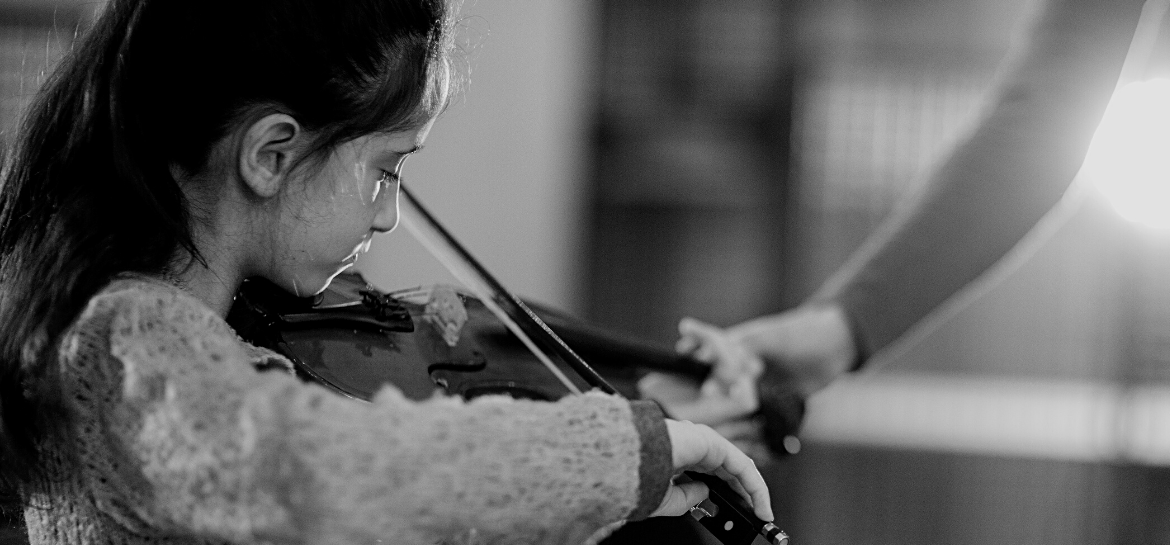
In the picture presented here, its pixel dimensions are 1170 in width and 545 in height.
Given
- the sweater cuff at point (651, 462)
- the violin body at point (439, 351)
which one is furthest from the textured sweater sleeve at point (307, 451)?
the violin body at point (439, 351)

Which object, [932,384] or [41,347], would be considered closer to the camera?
[41,347]

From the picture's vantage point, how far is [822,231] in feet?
Answer: 8.92

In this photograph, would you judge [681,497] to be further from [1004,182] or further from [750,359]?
[1004,182]

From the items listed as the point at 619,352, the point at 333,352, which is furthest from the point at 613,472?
the point at 619,352

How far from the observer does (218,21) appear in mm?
659

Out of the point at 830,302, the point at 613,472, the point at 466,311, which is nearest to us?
the point at 613,472

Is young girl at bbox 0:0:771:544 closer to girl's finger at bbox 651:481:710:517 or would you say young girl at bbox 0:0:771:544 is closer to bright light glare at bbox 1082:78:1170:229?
girl's finger at bbox 651:481:710:517

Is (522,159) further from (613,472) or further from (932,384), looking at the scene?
(613,472)

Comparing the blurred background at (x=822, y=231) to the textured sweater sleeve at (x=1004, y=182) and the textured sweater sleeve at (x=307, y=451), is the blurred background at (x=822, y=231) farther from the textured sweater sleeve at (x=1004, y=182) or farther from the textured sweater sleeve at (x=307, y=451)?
the textured sweater sleeve at (x=307, y=451)

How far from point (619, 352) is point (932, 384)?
74.1 inches

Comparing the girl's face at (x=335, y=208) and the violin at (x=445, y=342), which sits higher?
the girl's face at (x=335, y=208)

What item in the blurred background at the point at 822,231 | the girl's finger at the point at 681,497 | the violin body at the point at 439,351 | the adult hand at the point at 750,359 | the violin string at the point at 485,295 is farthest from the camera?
the blurred background at the point at 822,231

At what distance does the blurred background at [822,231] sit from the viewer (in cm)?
255

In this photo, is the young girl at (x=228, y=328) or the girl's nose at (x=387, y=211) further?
the girl's nose at (x=387, y=211)
